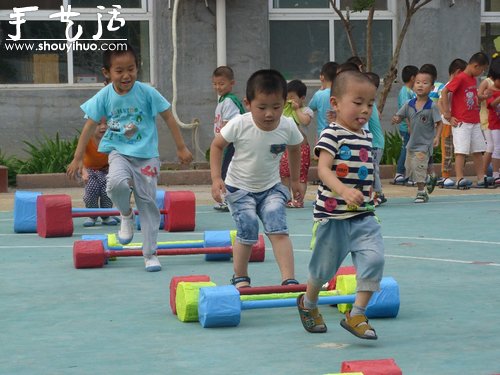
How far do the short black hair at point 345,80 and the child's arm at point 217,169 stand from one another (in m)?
1.22

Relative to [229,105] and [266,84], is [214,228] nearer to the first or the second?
[229,105]

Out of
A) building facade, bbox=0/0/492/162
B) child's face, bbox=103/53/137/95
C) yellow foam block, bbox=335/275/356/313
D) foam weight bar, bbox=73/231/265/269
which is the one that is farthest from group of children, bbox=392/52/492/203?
yellow foam block, bbox=335/275/356/313

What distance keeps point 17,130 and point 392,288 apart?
11.9 meters

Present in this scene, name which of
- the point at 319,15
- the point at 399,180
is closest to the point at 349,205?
the point at 399,180

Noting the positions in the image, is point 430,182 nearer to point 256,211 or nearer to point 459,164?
point 459,164

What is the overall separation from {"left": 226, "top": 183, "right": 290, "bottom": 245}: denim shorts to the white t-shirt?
0.05 meters

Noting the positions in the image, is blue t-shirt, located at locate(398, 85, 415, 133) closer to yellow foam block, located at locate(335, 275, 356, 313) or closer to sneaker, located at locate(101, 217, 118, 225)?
sneaker, located at locate(101, 217, 118, 225)

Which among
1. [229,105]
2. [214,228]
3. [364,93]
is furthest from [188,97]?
[364,93]

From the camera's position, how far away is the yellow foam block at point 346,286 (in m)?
6.74

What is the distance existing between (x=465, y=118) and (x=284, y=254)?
8930 millimetres

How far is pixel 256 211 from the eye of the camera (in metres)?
7.50

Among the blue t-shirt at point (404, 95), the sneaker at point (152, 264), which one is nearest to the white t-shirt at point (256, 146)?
the sneaker at point (152, 264)

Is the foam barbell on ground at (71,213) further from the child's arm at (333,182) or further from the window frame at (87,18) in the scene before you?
the window frame at (87,18)

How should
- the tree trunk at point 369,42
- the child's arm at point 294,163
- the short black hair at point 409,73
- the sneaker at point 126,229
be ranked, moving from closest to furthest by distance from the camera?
the child's arm at point 294,163 → the sneaker at point 126,229 → the short black hair at point 409,73 → the tree trunk at point 369,42
